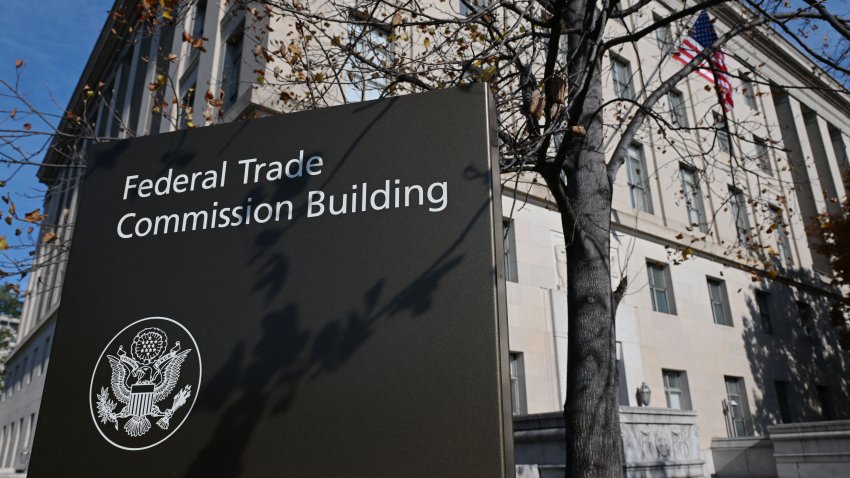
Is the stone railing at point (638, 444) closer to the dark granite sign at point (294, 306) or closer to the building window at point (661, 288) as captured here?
the building window at point (661, 288)

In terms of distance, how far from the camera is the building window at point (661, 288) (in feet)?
69.3

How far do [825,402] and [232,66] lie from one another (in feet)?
91.4

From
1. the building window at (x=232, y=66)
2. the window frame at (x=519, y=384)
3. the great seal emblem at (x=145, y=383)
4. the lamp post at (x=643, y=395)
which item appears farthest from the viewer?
the building window at (x=232, y=66)

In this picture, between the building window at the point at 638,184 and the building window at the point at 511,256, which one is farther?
the building window at the point at 638,184

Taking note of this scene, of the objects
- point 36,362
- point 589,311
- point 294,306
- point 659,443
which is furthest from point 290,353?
point 36,362

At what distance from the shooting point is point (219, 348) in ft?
6.89

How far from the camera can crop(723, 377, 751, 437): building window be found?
21.3 m

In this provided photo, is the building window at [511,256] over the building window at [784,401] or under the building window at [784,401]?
over

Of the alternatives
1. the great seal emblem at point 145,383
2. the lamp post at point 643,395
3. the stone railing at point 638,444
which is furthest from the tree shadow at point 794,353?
the great seal emblem at point 145,383

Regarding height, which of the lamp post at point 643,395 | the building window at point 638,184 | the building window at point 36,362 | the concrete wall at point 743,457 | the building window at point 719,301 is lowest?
the concrete wall at point 743,457

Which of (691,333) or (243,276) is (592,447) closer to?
(243,276)

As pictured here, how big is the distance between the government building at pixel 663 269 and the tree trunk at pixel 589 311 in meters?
3.08

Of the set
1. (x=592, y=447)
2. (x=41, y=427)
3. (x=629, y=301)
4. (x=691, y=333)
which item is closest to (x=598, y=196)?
(x=592, y=447)

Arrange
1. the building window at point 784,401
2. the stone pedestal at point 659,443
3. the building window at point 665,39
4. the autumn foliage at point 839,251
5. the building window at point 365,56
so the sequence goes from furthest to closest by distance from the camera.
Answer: the autumn foliage at point 839,251
the building window at point 784,401
the stone pedestal at point 659,443
the building window at point 665,39
the building window at point 365,56
